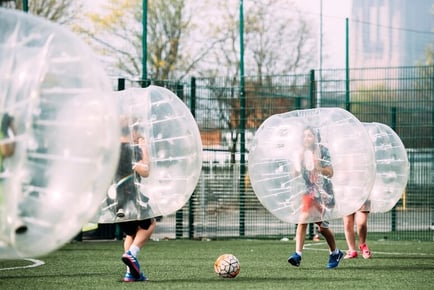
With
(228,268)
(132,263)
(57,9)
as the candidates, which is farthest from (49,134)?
(57,9)

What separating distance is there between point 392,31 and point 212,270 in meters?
17.1

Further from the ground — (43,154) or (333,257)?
(43,154)

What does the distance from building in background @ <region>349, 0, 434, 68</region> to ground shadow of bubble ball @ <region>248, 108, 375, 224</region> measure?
14.5 meters

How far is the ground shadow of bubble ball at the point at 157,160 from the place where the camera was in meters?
9.09

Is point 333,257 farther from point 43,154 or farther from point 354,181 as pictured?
point 43,154

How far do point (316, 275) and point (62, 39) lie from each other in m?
4.46

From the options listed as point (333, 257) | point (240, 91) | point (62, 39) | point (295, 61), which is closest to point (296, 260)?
point (333, 257)

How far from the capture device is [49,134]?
239 inches

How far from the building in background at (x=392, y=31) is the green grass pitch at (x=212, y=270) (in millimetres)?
11352

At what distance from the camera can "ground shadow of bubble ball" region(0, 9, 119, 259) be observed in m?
6.00

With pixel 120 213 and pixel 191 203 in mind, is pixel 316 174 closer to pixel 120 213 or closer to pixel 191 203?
pixel 120 213

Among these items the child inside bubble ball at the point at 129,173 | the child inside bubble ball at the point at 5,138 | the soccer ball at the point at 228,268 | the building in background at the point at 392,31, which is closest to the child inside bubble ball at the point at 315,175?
the soccer ball at the point at 228,268

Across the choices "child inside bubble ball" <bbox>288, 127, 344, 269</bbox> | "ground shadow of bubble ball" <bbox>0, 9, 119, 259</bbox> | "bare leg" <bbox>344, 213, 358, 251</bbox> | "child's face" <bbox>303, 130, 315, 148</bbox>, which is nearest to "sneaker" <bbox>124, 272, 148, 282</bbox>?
"child inside bubble ball" <bbox>288, 127, 344, 269</bbox>

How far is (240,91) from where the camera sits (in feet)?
57.3
